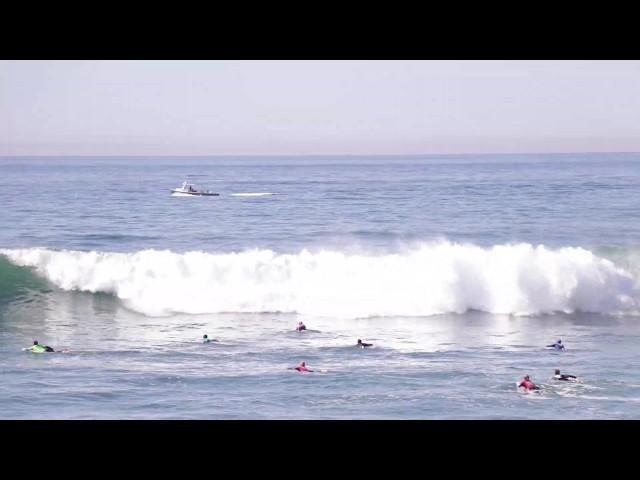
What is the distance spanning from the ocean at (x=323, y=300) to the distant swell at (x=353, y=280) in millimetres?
57

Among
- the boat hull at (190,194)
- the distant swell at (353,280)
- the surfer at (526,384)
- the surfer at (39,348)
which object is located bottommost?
the surfer at (526,384)

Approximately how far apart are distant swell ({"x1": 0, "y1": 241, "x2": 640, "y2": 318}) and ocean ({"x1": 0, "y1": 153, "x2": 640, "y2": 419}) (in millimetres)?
57

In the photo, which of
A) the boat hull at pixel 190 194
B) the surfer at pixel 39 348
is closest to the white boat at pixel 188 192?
the boat hull at pixel 190 194

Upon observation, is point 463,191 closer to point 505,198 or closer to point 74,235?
point 505,198

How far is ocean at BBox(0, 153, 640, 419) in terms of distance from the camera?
11.6 meters

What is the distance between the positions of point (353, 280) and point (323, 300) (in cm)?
131

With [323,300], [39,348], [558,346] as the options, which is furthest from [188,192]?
[558,346]

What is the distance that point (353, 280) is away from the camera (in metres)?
18.9

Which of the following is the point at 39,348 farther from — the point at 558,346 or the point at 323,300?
the point at 558,346

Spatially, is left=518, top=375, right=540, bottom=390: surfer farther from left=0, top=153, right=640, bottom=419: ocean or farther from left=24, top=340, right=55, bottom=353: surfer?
left=24, top=340, right=55, bottom=353: surfer

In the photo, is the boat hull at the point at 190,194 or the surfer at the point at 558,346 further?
the boat hull at the point at 190,194

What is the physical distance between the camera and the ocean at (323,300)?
11.6 m

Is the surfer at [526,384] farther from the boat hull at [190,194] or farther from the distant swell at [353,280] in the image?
the boat hull at [190,194]
